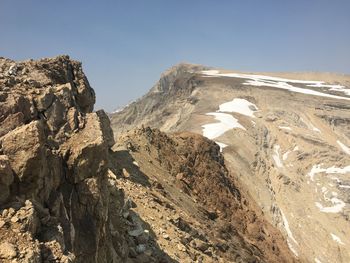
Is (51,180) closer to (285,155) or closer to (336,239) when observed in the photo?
(336,239)

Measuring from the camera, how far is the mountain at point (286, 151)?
36.7 meters

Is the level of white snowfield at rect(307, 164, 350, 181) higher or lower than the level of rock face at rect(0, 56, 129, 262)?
lower

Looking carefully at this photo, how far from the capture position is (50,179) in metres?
8.16

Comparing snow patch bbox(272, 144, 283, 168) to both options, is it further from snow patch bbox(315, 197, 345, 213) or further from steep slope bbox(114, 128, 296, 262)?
steep slope bbox(114, 128, 296, 262)

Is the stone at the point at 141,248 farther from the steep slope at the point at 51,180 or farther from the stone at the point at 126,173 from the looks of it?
the stone at the point at 126,173

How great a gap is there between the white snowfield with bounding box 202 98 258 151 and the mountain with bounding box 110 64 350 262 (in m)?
0.11

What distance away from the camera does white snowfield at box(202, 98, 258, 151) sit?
45188 millimetres

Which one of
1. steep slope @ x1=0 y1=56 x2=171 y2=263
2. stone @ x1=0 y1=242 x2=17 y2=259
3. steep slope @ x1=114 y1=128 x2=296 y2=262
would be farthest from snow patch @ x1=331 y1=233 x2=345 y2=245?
stone @ x1=0 y1=242 x2=17 y2=259

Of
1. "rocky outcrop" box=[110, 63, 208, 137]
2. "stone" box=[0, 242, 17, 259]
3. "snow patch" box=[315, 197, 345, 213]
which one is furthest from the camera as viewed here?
"rocky outcrop" box=[110, 63, 208, 137]

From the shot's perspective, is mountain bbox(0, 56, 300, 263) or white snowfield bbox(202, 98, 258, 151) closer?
mountain bbox(0, 56, 300, 263)

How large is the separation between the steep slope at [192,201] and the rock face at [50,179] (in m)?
4.92

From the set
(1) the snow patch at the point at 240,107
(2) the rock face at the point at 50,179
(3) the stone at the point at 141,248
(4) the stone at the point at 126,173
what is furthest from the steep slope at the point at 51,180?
(1) the snow patch at the point at 240,107

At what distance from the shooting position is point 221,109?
57.0 meters

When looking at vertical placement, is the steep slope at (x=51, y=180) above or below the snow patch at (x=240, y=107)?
above
